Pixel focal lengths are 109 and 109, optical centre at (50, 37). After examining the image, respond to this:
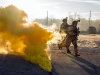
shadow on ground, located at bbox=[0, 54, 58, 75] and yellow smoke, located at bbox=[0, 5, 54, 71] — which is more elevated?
yellow smoke, located at bbox=[0, 5, 54, 71]

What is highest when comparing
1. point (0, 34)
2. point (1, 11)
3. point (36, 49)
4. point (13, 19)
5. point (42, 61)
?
point (1, 11)

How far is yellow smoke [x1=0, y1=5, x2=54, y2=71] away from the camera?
521 cm

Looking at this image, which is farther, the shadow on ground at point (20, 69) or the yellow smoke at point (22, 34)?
the yellow smoke at point (22, 34)

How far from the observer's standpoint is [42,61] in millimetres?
4699

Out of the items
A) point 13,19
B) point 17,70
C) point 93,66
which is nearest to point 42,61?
point 17,70

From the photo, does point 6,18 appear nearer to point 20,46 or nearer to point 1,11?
point 1,11

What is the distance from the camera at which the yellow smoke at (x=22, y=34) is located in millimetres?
5207

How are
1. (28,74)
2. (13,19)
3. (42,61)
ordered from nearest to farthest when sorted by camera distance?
(28,74) < (42,61) < (13,19)

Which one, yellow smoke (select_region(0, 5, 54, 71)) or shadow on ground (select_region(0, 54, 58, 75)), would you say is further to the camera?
yellow smoke (select_region(0, 5, 54, 71))

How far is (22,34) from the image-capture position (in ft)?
17.8

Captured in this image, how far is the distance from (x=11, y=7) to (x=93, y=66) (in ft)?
16.7

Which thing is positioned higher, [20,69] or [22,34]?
[22,34]

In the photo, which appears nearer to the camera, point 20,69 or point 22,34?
point 20,69

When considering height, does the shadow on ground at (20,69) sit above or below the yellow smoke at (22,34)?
below
